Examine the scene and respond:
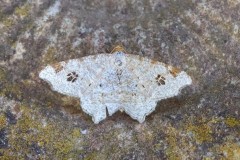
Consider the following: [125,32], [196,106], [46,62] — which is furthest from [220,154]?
[46,62]

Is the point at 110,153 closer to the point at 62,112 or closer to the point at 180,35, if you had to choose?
the point at 62,112

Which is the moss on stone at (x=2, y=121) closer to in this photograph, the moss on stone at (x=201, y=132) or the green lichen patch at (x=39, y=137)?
the green lichen patch at (x=39, y=137)

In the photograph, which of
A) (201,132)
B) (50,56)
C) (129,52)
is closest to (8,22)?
(50,56)

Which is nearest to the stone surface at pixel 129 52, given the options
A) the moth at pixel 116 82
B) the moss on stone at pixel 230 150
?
the moss on stone at pixel 230 150

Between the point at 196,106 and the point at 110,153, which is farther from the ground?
the point at 196,106

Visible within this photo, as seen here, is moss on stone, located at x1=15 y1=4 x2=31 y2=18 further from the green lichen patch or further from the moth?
the green lichen patch

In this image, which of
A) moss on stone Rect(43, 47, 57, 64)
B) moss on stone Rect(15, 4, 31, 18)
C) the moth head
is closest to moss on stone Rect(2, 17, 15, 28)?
moss on stone Rect(15, 4, 31, 18)

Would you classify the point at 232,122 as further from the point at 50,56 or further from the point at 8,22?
the point at 8,22
